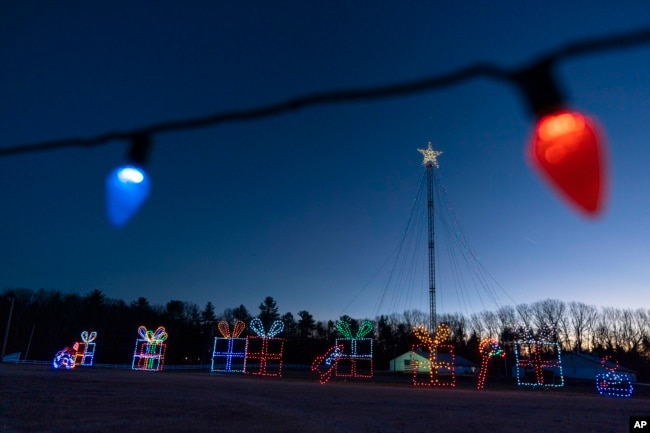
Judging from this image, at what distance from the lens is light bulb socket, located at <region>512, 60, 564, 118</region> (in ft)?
7.48

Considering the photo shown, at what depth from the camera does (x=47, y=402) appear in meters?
12.3

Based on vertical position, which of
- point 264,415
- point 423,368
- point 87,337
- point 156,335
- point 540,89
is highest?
point 540,89

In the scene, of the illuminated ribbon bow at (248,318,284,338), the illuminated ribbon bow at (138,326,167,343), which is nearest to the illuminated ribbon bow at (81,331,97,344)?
the illuminated ribbon bow at (138,326,167,343)

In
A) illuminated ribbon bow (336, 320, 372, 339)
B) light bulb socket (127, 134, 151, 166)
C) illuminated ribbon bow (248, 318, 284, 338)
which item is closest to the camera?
light bulb socket (127, 134, 151, 166)

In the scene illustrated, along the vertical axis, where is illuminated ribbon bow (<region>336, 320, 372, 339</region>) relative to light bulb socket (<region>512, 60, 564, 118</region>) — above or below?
below

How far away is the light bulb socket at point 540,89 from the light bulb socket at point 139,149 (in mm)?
2871

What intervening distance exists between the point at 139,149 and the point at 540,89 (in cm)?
305

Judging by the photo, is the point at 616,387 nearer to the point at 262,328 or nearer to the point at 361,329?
the point at 361,329

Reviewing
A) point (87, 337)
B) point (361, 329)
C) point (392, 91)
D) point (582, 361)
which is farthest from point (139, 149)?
point (582, 361)

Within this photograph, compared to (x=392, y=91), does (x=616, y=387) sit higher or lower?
lower

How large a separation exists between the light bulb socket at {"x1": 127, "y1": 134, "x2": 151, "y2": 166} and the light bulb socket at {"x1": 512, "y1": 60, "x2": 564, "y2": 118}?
113 inches

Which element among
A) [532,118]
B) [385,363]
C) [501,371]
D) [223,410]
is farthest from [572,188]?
[385,363]

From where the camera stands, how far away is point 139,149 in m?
3.71

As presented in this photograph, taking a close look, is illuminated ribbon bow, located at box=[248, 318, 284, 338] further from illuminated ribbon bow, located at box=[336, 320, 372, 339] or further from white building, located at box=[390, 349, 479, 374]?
white building, located at box=[390, 349, 479, 374]
